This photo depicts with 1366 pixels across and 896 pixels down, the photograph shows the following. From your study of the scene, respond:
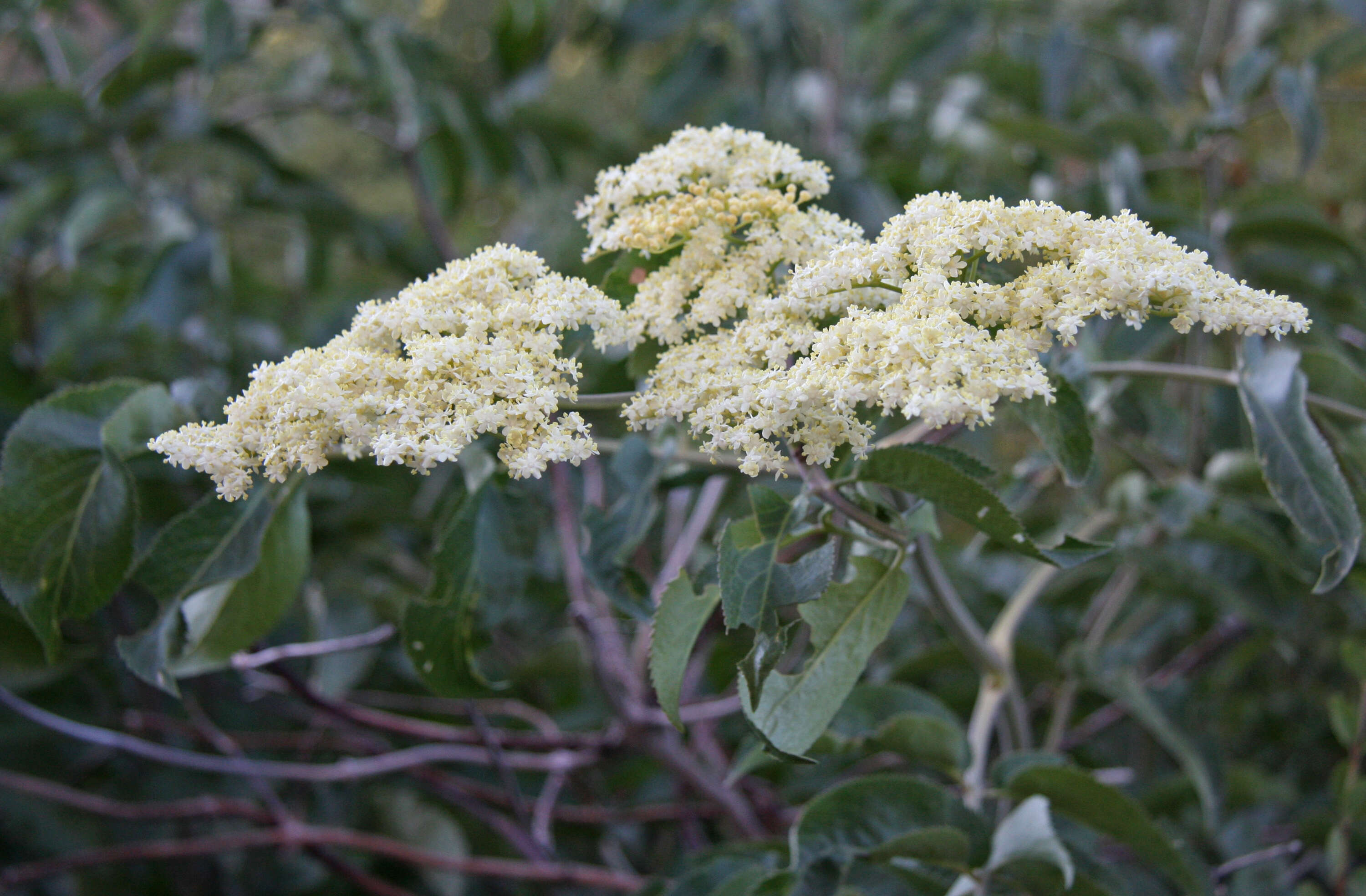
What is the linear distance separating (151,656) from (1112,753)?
1.44m

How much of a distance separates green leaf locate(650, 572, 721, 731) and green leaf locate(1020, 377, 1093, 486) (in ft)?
0.88

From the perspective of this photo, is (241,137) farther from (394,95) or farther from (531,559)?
(531,559)

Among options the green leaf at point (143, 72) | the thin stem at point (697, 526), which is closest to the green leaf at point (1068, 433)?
the thin stem at point (697, 526)

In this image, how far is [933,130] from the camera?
215 centimetres

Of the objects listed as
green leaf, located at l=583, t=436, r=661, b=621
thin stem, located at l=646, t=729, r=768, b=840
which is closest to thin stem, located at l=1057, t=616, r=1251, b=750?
thin stem, located at l=646, t=729, r=768, b=840

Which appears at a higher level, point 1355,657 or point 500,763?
point 500,763

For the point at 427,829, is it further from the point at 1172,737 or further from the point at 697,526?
the point at 1172,737

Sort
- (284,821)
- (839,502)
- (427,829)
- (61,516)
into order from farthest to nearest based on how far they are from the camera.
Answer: (427,829) → (284,821) → (61,516) → (839,502)

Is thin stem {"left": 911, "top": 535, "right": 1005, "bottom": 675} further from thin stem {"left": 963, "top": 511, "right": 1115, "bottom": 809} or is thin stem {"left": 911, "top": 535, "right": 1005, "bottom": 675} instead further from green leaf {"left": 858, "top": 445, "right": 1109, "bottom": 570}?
green leaf {"left": 858, "top": 445, "right": 1109, "bottom": 570}

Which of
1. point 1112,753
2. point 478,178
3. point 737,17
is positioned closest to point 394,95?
point 478,178

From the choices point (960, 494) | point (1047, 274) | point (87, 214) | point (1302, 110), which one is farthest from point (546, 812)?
point (1302, 110)

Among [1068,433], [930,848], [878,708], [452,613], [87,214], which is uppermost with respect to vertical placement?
[87,214]

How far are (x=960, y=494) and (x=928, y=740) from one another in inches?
14.9

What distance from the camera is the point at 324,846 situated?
4.32ft
